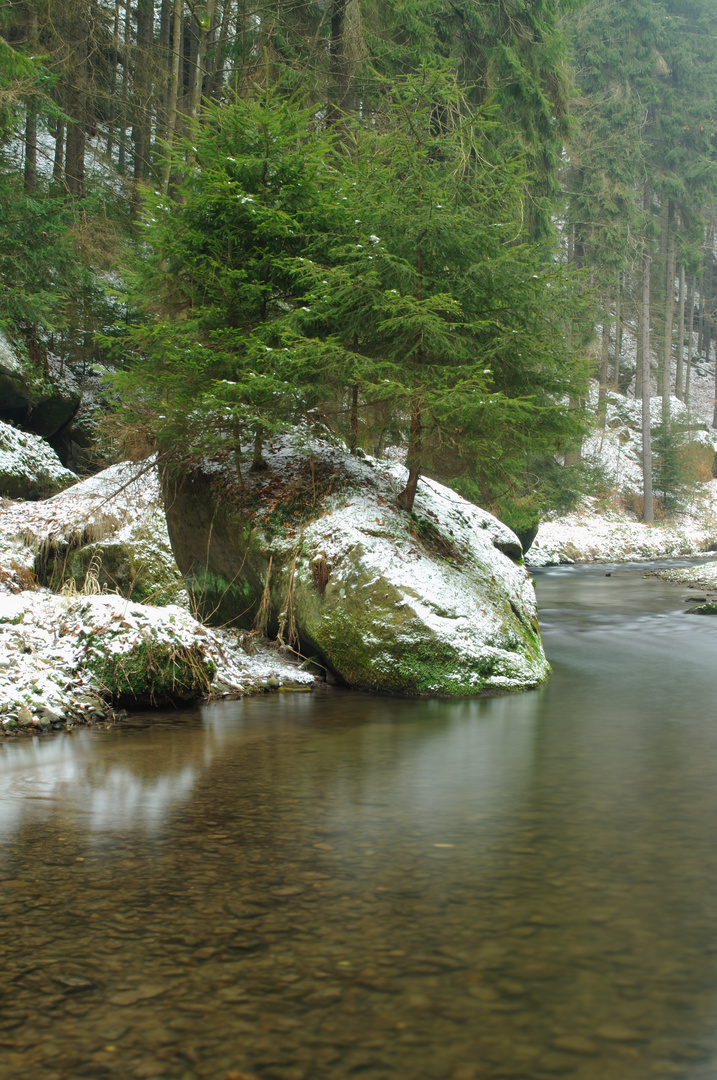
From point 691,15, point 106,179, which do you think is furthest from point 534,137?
point 691,15

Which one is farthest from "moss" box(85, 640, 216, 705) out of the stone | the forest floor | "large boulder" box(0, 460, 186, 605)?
the forest floor

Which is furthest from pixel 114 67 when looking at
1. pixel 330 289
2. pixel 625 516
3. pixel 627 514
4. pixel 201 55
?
pixel 627 514

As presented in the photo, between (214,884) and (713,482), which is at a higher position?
(713,482)

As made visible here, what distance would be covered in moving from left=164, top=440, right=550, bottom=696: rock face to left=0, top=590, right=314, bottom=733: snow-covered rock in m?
1.49

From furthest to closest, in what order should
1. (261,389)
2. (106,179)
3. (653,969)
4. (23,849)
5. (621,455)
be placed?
(621,455)
(106,179)
(261,389)
(23,849)
(653,969)

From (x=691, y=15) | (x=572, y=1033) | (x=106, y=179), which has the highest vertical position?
(x=691, y=15)

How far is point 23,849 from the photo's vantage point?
4.57 meters

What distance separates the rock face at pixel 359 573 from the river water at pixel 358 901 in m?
1.38

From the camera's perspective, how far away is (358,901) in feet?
13.1

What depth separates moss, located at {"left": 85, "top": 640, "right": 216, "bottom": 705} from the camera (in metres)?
7.71

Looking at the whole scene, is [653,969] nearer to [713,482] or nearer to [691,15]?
[713,482]

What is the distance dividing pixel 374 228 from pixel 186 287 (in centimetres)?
257

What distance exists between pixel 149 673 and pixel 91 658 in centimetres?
55

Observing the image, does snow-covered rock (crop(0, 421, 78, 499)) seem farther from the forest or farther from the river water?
the river water
